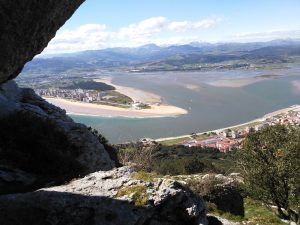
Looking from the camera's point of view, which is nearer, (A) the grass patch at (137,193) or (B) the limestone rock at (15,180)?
(A) the grass patch at (137,193)

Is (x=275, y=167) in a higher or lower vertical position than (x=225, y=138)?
higher

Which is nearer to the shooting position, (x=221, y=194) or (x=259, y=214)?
(x=221, y=194)

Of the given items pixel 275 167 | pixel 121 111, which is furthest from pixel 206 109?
pixel 275 167

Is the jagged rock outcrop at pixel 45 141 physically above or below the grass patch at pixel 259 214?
above

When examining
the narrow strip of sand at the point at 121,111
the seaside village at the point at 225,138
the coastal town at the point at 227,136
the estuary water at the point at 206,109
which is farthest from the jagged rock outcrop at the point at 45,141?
the narrow strip of sand at the point at 121,111

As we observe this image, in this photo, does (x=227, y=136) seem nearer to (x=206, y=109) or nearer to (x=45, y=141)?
(x=206, y=109)

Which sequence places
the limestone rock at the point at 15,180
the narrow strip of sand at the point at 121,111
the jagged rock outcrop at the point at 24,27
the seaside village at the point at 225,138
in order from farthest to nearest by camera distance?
the narrow strip of sand at the point at 121,111, the seaside village at the point at 225,138, the limestone rock at the point at 15,180, the jagged rock outcrop at the point at 24,27

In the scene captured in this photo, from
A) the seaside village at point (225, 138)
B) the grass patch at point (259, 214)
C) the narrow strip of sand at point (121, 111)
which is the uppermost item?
the grass patch at point (259, 214)

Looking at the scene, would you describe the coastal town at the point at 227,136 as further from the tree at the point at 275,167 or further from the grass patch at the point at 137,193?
the grass patch at the point at 137,193
